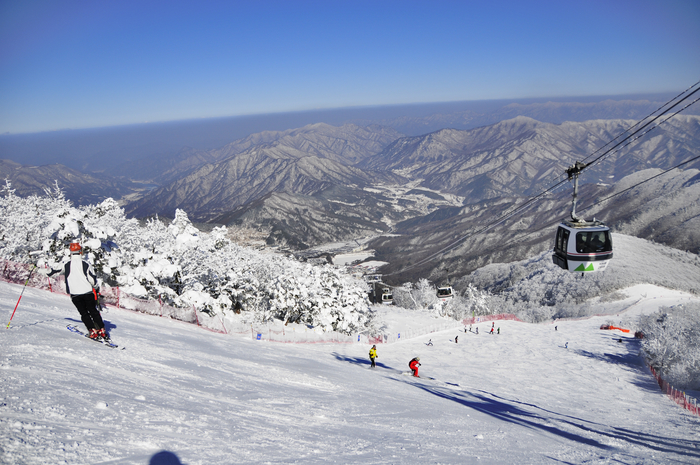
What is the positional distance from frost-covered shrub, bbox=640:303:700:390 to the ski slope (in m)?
12.5

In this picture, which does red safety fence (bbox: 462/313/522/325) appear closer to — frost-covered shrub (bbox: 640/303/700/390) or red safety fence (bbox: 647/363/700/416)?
frost-covered shrub (bbox: 640/303/700/390)

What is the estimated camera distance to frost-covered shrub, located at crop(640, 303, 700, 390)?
110 feet

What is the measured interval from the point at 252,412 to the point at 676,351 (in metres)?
44.0

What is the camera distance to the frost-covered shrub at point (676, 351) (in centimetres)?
3347

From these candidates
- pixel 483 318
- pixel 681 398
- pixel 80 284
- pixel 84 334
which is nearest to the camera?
pixel 80 284

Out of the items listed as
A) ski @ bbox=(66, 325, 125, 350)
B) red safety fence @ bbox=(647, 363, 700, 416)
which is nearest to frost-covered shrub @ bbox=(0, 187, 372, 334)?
ski @ bbox=(66, 325, 125, 350)

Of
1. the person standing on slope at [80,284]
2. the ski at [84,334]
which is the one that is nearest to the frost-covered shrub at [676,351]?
the ski at [84,334]

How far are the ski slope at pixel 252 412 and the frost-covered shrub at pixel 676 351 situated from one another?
493 inches

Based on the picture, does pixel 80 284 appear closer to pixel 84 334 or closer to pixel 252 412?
pixel 84 334

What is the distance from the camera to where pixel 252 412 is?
377 inches

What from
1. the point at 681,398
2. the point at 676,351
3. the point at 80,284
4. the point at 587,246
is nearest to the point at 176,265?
the point at 80,284

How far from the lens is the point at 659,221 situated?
7844 inches

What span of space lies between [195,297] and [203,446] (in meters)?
24.0

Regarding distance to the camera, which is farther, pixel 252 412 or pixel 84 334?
pixel 84 334
